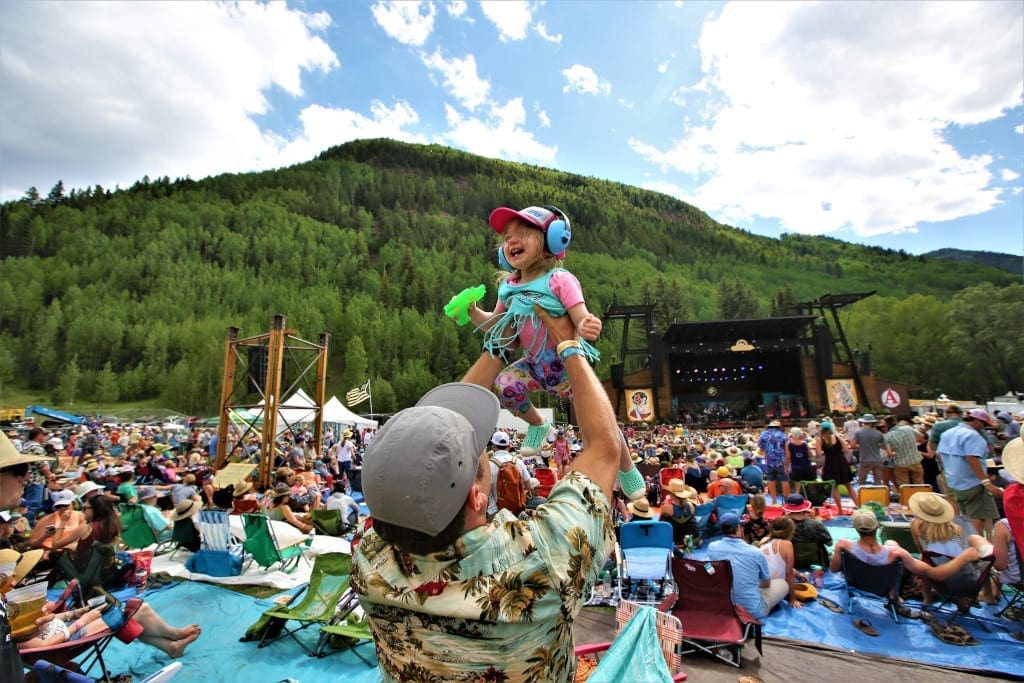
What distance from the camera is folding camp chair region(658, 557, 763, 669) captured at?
12.9 ft

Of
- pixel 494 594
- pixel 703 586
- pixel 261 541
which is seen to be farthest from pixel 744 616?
pixel 261 541

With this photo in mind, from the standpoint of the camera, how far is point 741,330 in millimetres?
31094

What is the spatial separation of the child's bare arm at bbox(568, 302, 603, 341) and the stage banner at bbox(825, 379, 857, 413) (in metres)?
34.7

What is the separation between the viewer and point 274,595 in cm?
572

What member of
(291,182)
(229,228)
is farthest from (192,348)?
(291,182)

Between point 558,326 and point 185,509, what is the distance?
7114 mm

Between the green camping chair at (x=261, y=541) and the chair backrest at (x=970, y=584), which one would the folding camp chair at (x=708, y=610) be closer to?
the chair backrest at (x=970, y=584)

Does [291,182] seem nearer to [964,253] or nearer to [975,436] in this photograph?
[975,436]

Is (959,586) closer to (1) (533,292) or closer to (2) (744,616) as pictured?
(2) (744,616)

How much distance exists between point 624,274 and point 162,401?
64409mm

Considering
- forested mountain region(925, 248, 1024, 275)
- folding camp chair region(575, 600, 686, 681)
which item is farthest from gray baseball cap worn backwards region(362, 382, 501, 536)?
forested mountain region(925, 248, 1024, 275)

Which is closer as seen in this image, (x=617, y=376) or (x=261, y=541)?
(x=261, y=541)

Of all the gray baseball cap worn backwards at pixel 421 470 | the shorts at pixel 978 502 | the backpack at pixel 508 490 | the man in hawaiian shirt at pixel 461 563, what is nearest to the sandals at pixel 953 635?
the shorts at pixel 978 502

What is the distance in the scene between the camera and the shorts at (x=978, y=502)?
541 centimetres
